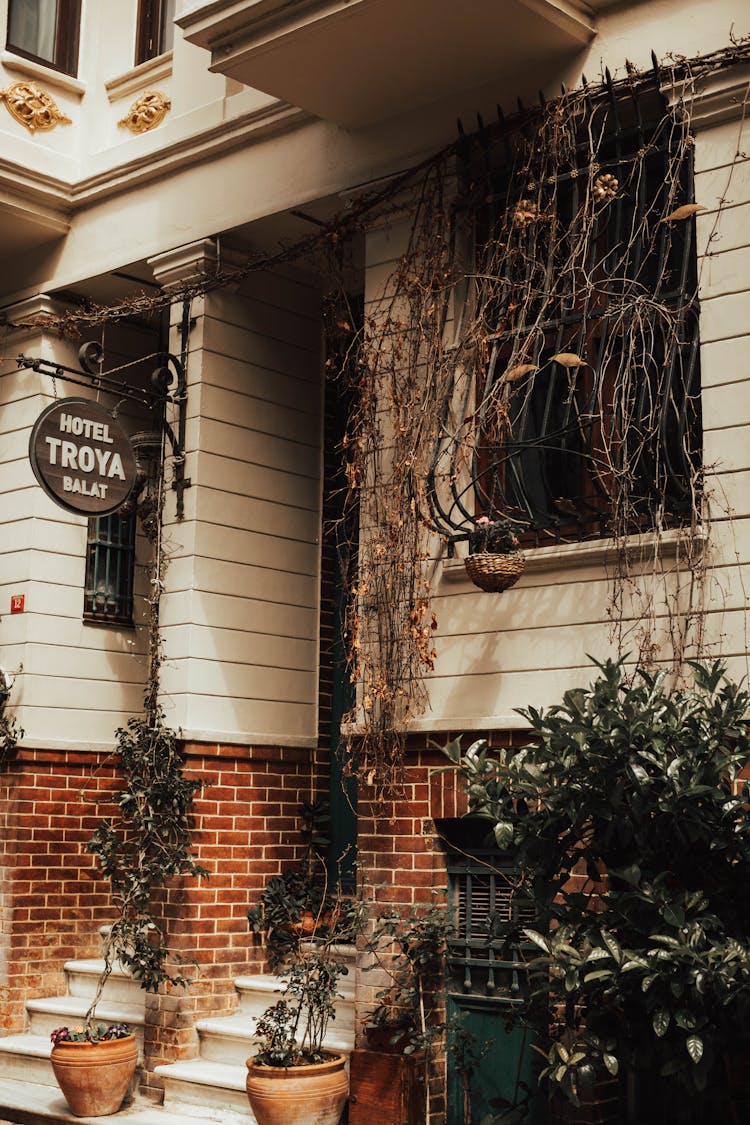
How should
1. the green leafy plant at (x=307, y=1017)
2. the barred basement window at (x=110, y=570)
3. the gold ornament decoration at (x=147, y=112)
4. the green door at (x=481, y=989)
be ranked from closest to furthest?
the green door at (x=481, y=989), the green leafy plant at (x=307, y=1017), the gold ornament decoration at (x=147, y=112), the barred basement window at (x=110, y=570)

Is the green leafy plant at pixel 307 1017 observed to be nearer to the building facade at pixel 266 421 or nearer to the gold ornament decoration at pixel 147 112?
the building facade at pixel 266 421

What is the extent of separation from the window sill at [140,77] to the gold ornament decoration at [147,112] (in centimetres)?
11

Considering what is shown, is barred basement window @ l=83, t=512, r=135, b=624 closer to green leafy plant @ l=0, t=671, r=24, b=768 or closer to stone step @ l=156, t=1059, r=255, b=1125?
green leafy plant @ l=0, t=671, r=24, b=768

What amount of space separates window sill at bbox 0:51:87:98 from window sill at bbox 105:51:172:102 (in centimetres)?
25

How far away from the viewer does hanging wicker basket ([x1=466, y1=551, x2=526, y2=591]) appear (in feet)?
20.2

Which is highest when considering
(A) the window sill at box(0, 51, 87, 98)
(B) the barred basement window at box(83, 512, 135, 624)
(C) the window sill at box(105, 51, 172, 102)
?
(A) the window sill at box(0, 51, 87, 98)

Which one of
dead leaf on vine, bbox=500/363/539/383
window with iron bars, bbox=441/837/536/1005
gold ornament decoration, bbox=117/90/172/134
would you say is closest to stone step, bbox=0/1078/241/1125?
window with iron bars, bbox=441/837/536/1005

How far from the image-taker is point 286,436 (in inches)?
348

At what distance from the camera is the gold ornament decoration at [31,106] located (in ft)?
29.9

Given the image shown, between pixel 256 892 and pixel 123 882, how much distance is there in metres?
0.82

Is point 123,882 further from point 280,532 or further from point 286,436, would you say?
point 286,436

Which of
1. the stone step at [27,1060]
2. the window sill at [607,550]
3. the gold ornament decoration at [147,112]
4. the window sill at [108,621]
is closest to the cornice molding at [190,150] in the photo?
the gold ornament decoration at [147,112]

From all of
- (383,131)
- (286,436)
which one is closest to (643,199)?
(383,131)

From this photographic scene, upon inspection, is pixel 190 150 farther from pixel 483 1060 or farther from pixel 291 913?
pixel 483 1060
